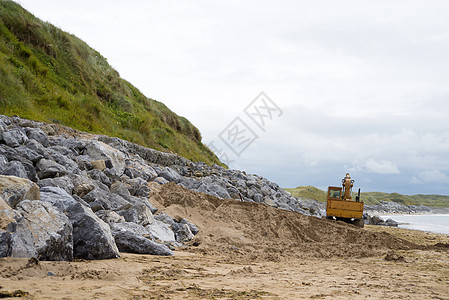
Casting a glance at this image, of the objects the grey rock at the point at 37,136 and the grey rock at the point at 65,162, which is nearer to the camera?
the grey rock at the point at 65,162

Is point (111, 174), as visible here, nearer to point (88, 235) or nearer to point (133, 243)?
point (133, 243)

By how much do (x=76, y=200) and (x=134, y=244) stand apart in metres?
1.25

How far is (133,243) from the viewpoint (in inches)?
250

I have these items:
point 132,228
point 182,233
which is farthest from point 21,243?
point 182,233

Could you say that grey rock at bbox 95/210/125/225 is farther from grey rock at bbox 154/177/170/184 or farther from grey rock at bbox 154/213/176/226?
grey rock at bbox 154/177/170/184

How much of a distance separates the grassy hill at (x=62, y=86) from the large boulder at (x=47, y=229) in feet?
31.8

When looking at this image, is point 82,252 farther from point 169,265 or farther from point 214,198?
point 214,198

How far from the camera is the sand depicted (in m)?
4.10

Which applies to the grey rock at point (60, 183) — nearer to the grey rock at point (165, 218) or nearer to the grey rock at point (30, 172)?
the grey rock at point (30, 172)

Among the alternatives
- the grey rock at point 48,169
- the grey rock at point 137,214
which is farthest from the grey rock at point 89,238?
the grey rock at point 48,169

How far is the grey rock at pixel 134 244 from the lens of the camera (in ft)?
20.7

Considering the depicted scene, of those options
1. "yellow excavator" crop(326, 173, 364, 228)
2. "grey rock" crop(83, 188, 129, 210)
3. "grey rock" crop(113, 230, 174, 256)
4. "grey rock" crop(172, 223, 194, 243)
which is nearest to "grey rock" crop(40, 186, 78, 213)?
"grey rock" crop(113, 230, 174, 256)

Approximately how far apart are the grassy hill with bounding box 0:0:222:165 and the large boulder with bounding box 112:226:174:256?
358 inches

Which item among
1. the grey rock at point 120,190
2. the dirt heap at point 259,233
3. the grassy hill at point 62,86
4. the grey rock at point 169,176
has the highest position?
the grassy hill at point 62,86
